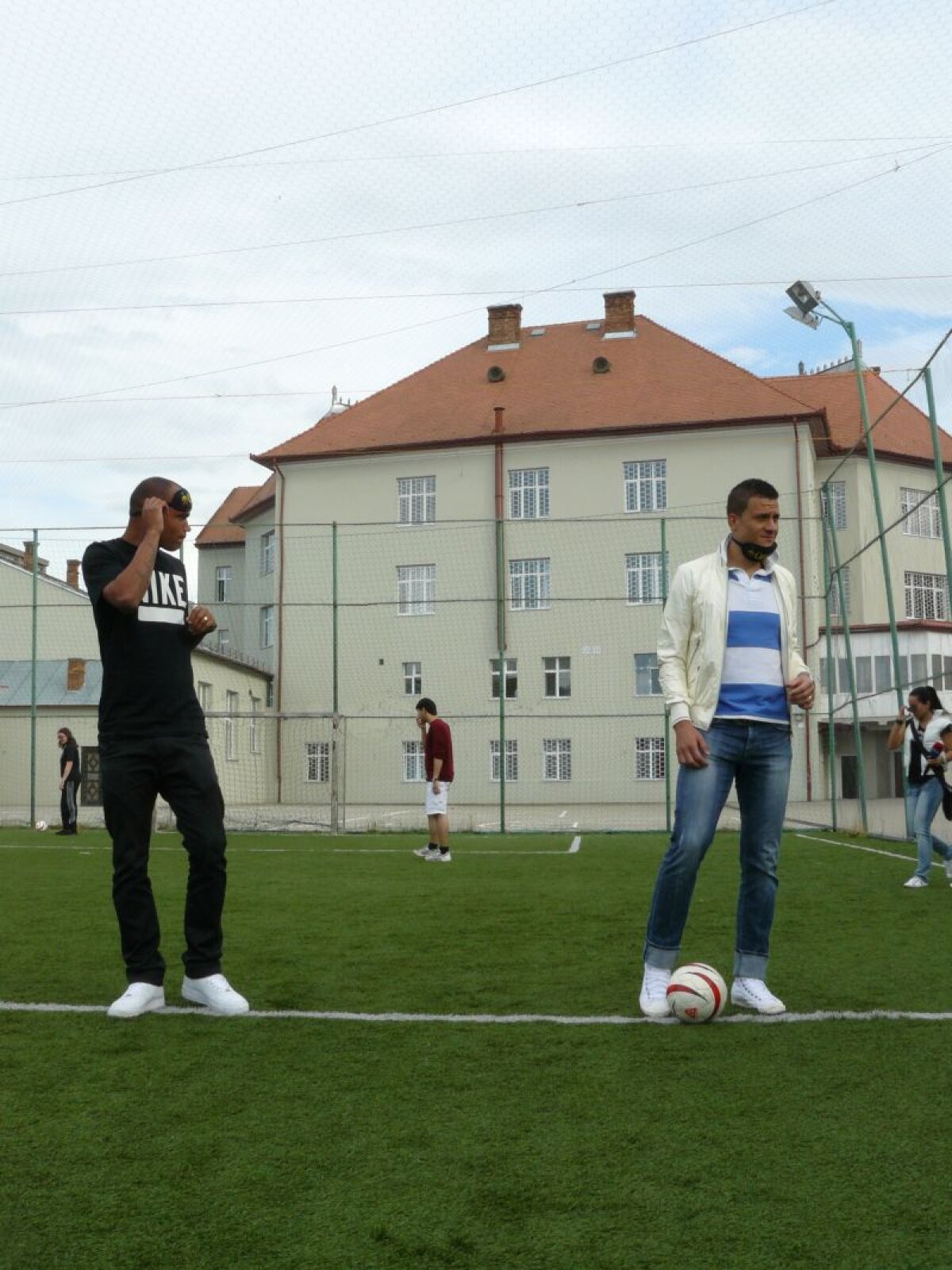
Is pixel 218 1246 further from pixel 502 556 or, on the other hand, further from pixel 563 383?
pixel 563 383

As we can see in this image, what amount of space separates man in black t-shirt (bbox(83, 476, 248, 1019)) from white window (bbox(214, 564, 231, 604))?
39.7 meters

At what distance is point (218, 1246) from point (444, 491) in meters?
37.8

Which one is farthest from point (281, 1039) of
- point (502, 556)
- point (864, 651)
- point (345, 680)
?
point (864, 651)

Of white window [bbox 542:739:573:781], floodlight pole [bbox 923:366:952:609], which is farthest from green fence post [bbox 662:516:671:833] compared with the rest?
white window [bbox 542:739:573:781]

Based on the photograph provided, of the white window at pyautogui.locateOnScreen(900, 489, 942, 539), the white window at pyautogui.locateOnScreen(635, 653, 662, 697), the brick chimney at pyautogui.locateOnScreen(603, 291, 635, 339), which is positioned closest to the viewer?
the white window at pyautogui.locateOnScreen(900, 489, 942, 539)

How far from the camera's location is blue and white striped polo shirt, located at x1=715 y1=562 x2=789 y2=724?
4.90 m

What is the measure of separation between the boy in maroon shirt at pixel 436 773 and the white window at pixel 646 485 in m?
24.5

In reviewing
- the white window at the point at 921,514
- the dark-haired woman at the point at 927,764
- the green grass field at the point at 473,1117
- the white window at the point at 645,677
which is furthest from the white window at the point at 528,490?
the green grass field at the point at 473,1117

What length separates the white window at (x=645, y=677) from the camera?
→ 3366cm

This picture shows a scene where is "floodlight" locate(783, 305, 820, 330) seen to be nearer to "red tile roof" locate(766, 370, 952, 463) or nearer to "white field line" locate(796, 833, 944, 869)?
"white field line" locate(796, 833, 944, 869)

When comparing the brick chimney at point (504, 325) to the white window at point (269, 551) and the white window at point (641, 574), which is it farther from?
the white window at point (641, 574)

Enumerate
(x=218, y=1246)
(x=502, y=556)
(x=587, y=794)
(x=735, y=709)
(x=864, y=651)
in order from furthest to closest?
(x=864, y=651) < (x=587, y=794) < (x=502, y=556) < (x=735, y=709) < (x=218, y=1246)

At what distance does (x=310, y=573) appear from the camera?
28078 millimetres

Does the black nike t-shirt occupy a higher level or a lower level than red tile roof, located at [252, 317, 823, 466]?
lower
